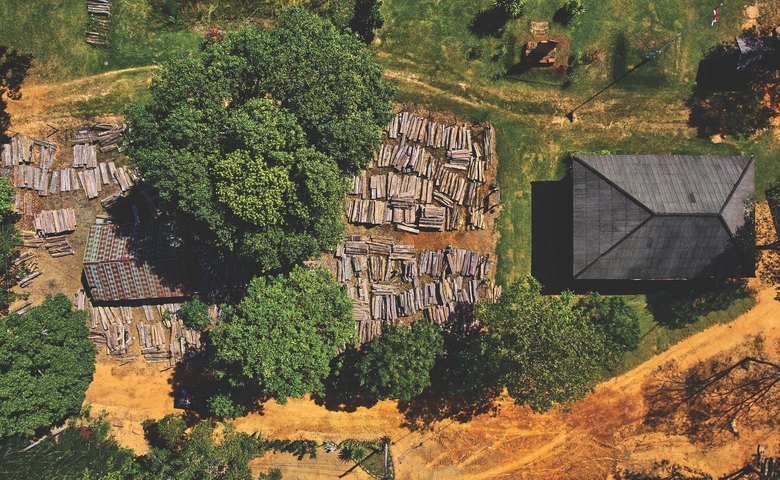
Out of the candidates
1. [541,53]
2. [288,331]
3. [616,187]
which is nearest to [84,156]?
[288,331]

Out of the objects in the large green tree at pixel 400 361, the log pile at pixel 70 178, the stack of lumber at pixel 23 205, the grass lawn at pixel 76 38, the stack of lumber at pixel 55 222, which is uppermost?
the grass lawn at pixel 76 38

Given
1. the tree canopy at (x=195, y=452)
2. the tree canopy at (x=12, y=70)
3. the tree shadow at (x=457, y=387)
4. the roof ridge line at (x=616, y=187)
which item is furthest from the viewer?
the tree canopy at (x=12, y=70)

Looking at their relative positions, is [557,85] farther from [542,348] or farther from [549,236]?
[542,348]

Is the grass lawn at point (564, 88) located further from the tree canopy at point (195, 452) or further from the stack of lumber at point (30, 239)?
the stack of lumber at point (30, 239)

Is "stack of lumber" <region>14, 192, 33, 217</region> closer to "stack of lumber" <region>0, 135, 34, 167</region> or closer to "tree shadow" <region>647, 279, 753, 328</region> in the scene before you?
"stack of lumber" <region>0, 135, 34, 167</region>

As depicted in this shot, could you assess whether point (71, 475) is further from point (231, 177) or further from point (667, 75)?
point (667, 75)

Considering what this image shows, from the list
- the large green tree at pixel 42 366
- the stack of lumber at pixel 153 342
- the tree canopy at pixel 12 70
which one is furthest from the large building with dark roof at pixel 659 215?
the tree canopy at pixel 12 70

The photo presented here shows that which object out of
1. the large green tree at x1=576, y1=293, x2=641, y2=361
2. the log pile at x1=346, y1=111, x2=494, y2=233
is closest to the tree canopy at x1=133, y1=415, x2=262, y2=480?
the log pile at x1=346, y1=111, x2=494, y2=233
